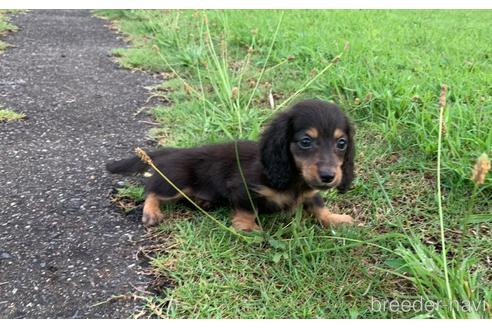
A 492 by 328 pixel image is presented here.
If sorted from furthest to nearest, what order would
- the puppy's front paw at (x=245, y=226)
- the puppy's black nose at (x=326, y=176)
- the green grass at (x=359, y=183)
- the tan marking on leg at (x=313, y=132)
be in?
the puppy's front paw at (x=245, y=226)
the tan marking on leg at (x=313, y=132)
the puppy's black nose at (x=326, y=176)
the green grass at (x=359, y=183)

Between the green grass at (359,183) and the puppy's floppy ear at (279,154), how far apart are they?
0.25 meters

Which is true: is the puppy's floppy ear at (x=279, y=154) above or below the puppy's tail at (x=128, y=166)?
above

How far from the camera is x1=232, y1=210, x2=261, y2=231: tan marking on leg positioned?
2643mm

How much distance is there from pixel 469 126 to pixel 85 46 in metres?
5.10

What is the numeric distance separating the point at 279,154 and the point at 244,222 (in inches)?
17.1

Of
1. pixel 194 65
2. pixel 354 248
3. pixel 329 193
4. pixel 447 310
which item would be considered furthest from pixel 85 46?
pixel 447 310

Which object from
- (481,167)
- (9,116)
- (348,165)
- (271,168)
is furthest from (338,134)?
(9,116)

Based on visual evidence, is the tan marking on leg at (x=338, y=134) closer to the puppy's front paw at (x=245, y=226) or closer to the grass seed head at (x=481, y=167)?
the puppy's front paw at (x=245, y=226)

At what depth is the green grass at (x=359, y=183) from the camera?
2.12m

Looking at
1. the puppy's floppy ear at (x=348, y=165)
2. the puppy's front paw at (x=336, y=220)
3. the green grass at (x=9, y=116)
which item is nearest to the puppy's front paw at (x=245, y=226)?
the puppy's front paw at (x=336, y=220)

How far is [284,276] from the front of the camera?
2.28 m

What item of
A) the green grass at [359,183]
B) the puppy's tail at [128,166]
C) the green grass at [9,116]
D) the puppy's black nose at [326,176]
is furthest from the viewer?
the green grass at [9,116]

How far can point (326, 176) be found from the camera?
227 centimetres
